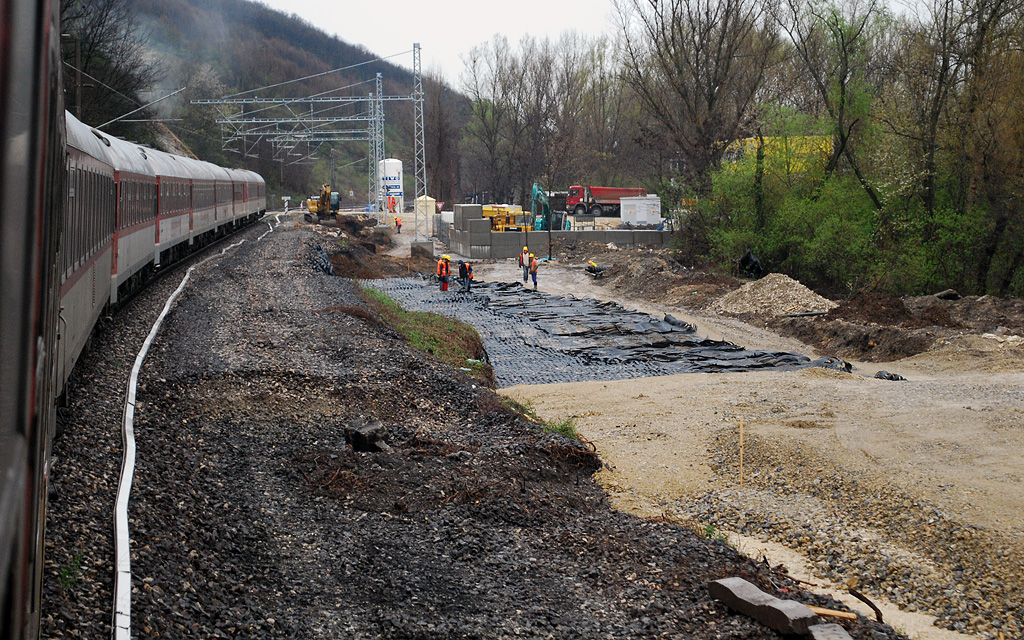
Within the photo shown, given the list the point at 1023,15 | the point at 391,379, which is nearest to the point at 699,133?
the point at 1023,15

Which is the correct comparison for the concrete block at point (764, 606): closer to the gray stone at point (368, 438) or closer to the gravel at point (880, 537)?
the gravel at point (880, 537)

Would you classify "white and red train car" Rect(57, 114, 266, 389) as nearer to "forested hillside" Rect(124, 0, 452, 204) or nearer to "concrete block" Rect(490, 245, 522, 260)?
"concrete block" Rect(490, 245, 522, 260)

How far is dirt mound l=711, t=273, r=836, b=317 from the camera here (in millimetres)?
27906

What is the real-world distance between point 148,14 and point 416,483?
391 feet

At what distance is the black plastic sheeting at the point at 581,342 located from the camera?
2042 cm

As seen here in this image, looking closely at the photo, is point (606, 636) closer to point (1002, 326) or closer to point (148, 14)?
point (1002, 326)

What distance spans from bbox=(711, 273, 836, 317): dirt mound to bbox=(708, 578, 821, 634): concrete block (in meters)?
22.2

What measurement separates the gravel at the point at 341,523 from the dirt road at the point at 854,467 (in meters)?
1.17

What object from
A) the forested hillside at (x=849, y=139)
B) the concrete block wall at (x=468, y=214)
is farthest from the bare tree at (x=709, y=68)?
the concrete block wall at (x=468, y=214)

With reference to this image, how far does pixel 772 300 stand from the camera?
93.8ft

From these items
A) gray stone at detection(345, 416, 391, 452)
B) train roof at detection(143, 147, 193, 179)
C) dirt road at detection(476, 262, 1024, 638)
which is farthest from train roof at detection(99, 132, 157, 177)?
dirt road at detection(476, 262, 1024, 638)

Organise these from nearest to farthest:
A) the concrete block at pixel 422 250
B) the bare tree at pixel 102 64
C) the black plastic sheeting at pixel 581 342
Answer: the black plastic sheeting at pixel 581 342, the bare tree at pixel 102 64, the concrete block at pixel 422 250

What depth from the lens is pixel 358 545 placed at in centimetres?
724

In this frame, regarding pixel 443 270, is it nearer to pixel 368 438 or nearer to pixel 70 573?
pixel 368 438
